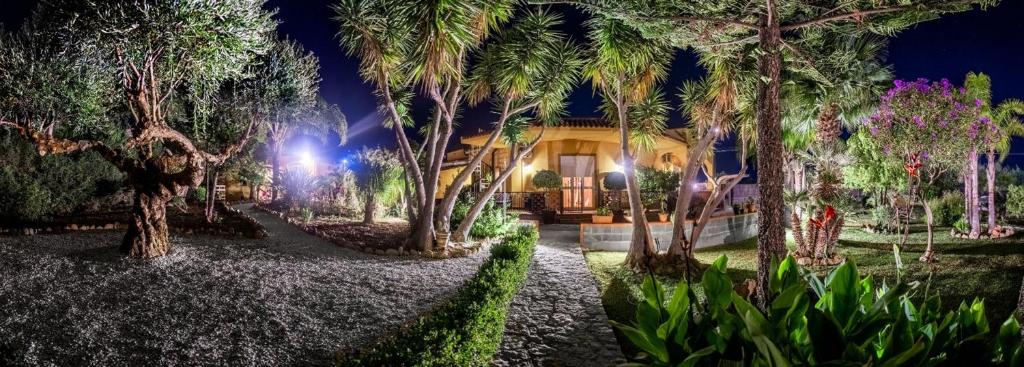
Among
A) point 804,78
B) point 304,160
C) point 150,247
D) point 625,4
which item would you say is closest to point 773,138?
point 625,4

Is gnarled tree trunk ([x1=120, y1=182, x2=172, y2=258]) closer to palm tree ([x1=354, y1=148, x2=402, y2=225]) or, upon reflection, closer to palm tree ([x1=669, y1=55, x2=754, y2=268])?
palm tree ([x1=354, y1=148, x2=402, y2=225])

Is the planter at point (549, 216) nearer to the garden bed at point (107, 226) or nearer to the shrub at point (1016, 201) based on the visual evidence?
the garden bed at point (107, 226)

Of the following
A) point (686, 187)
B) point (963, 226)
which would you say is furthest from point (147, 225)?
point (963, 226)

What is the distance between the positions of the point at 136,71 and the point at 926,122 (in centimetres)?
1424

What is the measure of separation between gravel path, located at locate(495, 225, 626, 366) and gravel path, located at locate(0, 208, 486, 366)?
1257mm

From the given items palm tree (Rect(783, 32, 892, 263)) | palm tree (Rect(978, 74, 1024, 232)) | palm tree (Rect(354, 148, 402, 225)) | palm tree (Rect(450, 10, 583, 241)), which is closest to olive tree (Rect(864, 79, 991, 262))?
palm tree (Rect(783, 32, 892, 263))

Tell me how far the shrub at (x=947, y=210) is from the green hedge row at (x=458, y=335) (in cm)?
2015

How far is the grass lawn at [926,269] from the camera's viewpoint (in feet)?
21.1

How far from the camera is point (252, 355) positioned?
13.6 ft

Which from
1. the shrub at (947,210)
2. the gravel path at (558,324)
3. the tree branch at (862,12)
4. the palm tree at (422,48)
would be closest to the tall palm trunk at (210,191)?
the palm tree at (422,48)

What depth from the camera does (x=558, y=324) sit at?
5.43 meters

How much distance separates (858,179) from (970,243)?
2.87 m

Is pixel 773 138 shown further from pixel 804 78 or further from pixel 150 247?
pixel 150 247

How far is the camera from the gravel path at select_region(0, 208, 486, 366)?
4.22m
